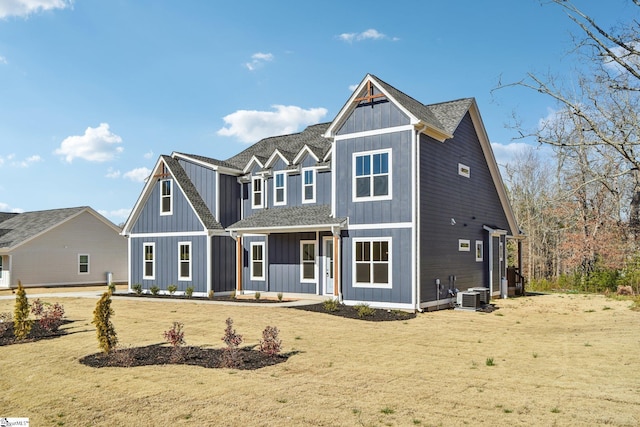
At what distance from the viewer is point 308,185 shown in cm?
2345

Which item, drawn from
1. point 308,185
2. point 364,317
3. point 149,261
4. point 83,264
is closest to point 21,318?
point 364,317

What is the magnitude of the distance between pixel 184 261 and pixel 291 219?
22.1 ft

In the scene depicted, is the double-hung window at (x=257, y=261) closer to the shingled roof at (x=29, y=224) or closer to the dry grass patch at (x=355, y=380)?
the dry grass patch at (x=355, y=380)

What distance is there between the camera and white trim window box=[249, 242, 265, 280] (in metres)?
24.3

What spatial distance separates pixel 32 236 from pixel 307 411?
34.2m

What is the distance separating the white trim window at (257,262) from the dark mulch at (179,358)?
12995 mm

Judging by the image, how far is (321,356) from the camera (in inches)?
424

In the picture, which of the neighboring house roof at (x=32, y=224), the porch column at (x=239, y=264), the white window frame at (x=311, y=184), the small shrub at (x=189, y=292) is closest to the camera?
the white window frame at (x=311, y=184)

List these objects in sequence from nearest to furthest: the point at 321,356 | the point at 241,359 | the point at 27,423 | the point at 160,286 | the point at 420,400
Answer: the point at 27,423 → the point at 420,400 → the point at 241,359 → the point at 321,356 → the point at 160,286

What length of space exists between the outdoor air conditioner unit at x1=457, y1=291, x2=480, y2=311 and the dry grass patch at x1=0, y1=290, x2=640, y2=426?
4068mm

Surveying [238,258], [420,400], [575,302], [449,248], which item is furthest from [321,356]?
[575,302]

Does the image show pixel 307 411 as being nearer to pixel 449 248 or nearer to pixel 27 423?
pixel 27 423

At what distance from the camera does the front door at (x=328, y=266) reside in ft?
72.3

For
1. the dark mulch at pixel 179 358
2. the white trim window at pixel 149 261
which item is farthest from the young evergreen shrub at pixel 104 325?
the white trim window at pixel 149 261
